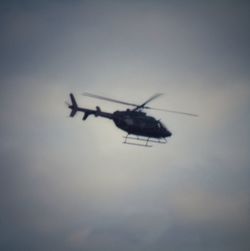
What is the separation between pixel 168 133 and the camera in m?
45.5

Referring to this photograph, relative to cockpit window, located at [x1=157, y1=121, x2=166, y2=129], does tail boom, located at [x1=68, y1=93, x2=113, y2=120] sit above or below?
below

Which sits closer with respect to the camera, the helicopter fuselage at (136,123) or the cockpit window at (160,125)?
the helicopter fuselage at (136,123)

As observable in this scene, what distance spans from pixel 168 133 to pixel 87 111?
977cm

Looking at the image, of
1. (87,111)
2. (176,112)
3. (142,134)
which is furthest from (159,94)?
(87,111)

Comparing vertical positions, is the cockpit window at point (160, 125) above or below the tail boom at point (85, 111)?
above

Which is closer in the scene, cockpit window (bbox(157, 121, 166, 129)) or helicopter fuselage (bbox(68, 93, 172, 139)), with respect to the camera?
helicopter fuselage (bbox(68, 93, 172, 139))

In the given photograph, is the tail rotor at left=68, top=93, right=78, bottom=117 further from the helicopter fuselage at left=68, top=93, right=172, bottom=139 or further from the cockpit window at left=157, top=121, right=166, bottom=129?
the cockpit window at left=157, top=121, right=166, bottom=129

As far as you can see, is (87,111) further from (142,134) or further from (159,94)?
(159,94)

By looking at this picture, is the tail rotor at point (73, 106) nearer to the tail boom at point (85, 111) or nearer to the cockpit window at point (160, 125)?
the tail boom at point (85, 111)

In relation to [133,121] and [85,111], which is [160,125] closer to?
[133,121]

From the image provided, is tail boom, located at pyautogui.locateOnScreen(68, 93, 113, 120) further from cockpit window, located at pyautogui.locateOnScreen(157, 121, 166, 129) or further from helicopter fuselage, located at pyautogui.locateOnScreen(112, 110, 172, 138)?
cockpit window, located at pyautogui.locateOnScreen(157, 121, 166, 129)

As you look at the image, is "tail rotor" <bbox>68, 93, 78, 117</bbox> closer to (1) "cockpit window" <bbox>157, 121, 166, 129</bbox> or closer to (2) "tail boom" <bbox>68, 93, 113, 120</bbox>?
(2) "tail boom" <bbox>68, 93, 113, 120</bbox>

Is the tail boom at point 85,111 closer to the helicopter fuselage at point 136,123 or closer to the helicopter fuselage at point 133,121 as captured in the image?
the helicopter fuselage at point 133,121

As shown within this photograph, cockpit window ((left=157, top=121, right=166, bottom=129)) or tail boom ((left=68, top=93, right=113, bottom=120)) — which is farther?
cockpit window ((left=157, top=121, right=166, bottom=129))
